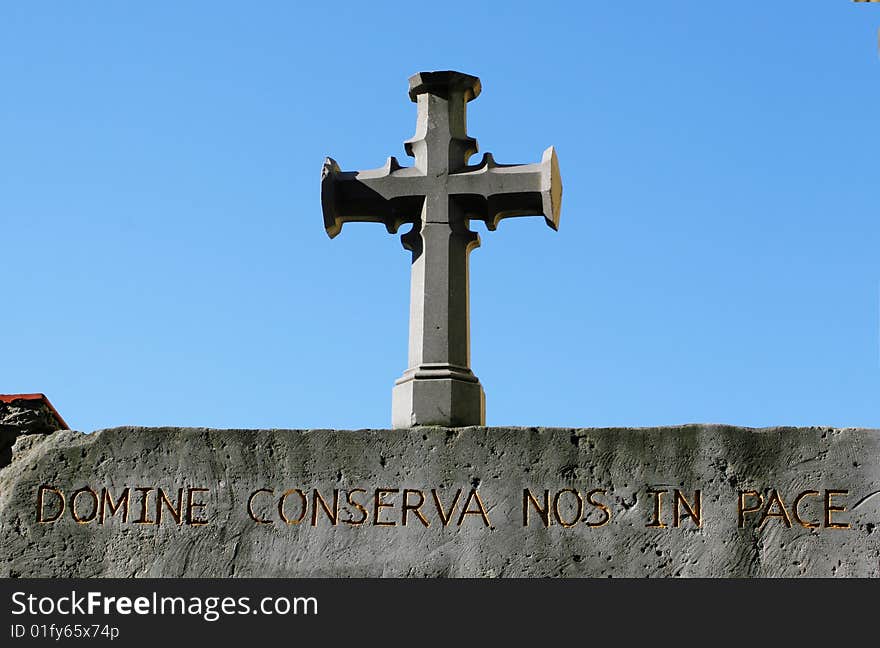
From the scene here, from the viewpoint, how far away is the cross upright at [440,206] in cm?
647

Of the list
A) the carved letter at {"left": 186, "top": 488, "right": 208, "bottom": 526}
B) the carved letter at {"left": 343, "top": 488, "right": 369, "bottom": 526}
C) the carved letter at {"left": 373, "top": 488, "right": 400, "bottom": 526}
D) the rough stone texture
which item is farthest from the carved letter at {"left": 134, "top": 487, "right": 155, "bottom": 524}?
the carved letter at {"left": 373, "top": 488, "right": 400, "bottom": 526}

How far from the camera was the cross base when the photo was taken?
6262 millimetres

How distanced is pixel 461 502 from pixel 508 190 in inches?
67.1

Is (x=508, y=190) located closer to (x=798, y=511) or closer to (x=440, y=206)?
(x=440, y=206)

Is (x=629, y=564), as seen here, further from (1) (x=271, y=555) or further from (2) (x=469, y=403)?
(1) (x=271, y=555)

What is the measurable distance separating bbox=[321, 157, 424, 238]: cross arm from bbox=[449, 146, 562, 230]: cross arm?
0.78 feet

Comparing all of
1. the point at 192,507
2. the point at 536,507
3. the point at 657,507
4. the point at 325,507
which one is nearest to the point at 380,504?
the point at 325,507

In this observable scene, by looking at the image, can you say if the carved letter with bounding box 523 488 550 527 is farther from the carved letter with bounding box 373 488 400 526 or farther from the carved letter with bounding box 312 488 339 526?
the carved letter with bounding box 312 488 339 526

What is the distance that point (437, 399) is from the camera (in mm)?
6289

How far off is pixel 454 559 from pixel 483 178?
6.71 ft

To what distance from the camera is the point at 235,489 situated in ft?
20.1

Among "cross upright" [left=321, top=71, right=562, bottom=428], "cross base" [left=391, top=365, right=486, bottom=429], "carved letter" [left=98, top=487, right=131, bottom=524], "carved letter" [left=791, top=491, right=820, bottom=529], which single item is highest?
"cross upright" [left=321, top=71, right=562, bottom=428]

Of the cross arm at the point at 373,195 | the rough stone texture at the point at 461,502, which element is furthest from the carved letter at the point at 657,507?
the cross arm at the point at 373,195

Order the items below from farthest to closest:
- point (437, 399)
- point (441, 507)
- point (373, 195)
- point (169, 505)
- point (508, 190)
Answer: point (373, 195) → point (508, 190) → point (437, 399) → point (169, 505) → point (441, 507)
